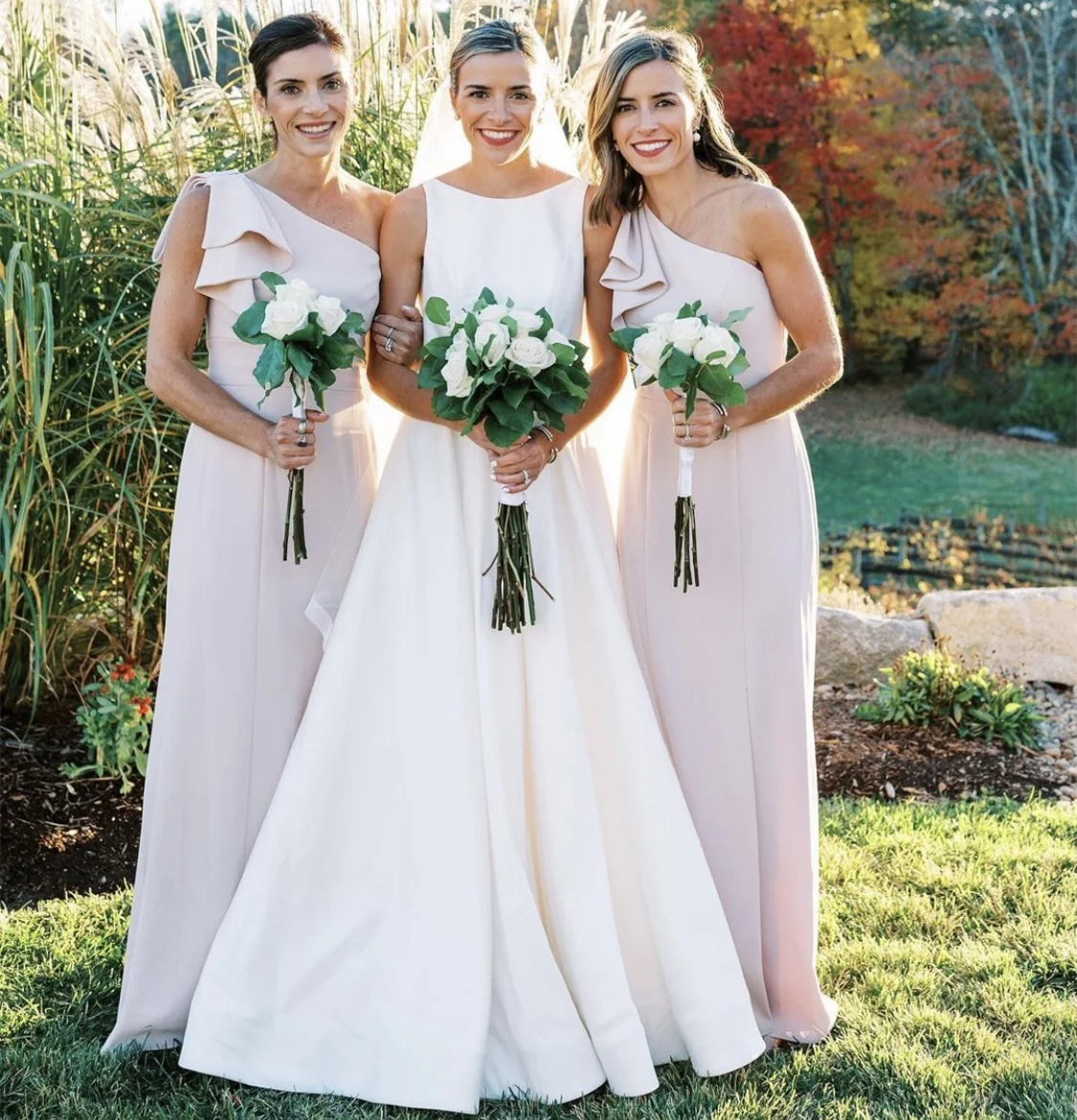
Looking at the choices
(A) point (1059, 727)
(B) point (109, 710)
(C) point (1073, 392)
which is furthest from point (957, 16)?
(B) point (109, 710)

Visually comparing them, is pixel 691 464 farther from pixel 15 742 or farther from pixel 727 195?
pixel 15 742

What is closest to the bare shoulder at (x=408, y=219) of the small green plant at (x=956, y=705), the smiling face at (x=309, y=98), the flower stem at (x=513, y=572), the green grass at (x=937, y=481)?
the smiling face at (x=309, y=98)

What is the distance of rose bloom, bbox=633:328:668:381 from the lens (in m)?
2.89

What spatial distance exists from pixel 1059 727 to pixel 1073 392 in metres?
13.7

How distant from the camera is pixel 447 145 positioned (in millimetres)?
3527

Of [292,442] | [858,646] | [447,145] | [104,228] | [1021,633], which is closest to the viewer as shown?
[292,442]

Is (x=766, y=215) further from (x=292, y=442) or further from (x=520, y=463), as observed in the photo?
(x=292, y=442)

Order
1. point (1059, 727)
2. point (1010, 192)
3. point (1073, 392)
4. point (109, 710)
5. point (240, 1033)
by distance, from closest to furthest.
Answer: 1. point (240, 1033)
2. point (109, 710)
3. point (1059, 727)
4. point (1073, 392)
5. point (1010, 192)

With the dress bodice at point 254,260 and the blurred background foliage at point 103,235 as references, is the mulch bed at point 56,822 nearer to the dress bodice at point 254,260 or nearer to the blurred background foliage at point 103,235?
the blurred background foliage at point 103,235

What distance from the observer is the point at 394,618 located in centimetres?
312

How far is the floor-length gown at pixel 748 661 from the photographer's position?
129 inches

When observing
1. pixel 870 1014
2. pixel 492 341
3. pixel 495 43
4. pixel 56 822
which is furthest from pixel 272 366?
pixel 56 822

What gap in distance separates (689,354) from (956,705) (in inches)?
132

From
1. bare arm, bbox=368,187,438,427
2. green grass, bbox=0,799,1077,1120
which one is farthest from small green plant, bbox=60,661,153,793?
bare arm, bbox=368,187,438,427
